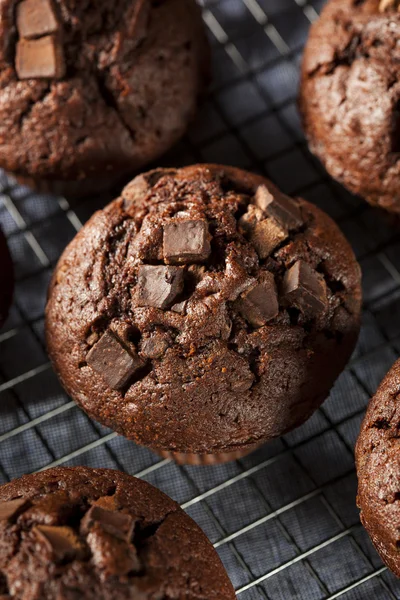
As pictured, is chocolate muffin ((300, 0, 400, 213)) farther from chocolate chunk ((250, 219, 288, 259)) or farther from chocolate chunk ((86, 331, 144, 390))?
chocolate chunk ((86, 331, 144, 390))

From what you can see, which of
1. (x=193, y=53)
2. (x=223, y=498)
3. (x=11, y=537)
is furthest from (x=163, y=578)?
(x=193, y=53)

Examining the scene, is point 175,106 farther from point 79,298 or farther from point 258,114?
point 79,298

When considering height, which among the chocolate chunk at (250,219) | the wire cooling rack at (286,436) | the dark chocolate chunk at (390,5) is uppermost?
the dark chocolate chunk at (390,5)

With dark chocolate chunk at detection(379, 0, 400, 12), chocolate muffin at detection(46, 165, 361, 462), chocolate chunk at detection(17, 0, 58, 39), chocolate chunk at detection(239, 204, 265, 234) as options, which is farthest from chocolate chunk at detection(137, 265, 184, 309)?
dark chocolate chunk at detection(379, 0, 400, 12)

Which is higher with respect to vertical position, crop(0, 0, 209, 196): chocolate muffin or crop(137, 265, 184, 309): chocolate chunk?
crop(0, 0, 209, 196): chocolate muffin

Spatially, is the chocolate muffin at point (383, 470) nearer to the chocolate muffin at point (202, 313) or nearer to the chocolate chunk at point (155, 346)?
the chocolate muffin at point (202, 313)

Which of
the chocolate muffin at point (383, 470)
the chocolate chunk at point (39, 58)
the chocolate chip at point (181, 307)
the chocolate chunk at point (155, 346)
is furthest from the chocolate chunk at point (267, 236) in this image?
the chocolate chunk at point (39, 58)
